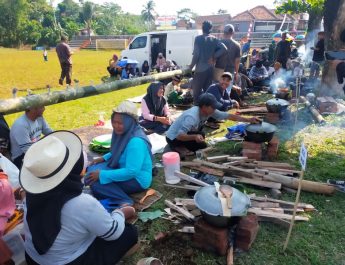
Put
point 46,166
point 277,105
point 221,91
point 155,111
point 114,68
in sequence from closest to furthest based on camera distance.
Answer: point 46,166, point 155,111, point 277,105, point 221,91, point 114,68

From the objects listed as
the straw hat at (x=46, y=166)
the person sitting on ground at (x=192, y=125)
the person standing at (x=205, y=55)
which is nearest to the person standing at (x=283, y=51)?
the person standing at (x=205, y=55)

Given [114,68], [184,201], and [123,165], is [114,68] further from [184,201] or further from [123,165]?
[184,201]

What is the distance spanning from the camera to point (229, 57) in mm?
8531

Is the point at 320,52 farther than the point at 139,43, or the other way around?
the point at 139,43

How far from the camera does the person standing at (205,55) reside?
25.2 ft

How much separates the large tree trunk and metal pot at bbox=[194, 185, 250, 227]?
817cm

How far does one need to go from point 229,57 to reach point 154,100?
3316mm

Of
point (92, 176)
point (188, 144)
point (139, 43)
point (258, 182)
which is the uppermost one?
point (139, 43)

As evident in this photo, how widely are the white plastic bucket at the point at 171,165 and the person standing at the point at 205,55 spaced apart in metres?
3.70

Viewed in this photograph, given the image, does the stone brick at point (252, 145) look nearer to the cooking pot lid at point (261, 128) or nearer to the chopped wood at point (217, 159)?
Answer: the cooking pot lid at point (261, 128)

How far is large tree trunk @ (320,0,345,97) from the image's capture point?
9234 mm

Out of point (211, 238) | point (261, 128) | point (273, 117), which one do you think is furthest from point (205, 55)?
point (211, 238)

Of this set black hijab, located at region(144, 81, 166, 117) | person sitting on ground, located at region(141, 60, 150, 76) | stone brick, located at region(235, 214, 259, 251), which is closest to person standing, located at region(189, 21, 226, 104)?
black hijab, located at region(144, 81, 166, 117)

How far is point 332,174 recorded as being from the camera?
452 cm
